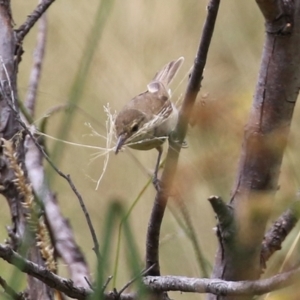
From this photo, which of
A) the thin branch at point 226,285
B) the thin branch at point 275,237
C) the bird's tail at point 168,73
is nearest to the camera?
the thin branch at point 226,285

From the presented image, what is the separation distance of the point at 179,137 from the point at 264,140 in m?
0.09

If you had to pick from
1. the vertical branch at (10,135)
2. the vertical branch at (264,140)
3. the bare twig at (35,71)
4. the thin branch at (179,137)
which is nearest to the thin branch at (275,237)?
the vertical branch at (264,140)

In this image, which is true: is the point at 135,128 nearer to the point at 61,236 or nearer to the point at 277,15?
the point at 61,236

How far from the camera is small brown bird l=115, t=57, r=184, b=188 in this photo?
2.51 feet

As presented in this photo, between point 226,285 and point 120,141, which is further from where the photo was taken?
point 120,141

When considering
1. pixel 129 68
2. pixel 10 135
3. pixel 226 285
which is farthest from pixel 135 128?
pixel 129 68

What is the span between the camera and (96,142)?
1.49 meters

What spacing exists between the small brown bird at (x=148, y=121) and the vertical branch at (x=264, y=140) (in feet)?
0.35

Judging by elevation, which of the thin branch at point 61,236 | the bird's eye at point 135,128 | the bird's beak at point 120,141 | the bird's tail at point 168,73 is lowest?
the thin branch at point 61,236

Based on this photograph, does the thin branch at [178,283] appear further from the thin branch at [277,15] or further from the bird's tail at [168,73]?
the bird's tail at [168,73]

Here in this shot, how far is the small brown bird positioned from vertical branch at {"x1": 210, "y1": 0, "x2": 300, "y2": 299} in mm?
107

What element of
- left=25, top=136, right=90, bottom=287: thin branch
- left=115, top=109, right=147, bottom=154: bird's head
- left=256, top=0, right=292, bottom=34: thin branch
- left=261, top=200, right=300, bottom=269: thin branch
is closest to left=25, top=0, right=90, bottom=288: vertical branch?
left=25, top=136, right=90, bottom=287: thin branch

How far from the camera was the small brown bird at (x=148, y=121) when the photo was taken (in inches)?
30.2

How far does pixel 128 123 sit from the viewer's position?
84cm
